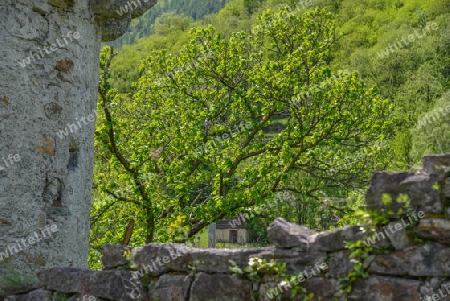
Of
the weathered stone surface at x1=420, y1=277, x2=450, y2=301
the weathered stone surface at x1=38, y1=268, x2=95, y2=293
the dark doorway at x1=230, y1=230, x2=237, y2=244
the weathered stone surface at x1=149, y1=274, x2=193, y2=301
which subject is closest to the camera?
the weathered stone surface at x1=420, y1=277, x2=450, y2=301

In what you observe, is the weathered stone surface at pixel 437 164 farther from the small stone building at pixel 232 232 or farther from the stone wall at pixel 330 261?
the small stone building at pixel 232 232

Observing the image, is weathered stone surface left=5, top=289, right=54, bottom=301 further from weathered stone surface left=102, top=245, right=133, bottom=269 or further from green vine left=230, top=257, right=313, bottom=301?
green vine left=230, top=257, right=313, bottom=301

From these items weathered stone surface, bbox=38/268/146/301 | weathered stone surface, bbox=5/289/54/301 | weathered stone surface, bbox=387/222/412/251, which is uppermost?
weathered stone surface, bbox=387/222/412/251

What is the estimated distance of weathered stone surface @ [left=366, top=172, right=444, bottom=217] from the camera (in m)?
3.71

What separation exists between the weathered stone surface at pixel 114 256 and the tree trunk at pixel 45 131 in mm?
1545

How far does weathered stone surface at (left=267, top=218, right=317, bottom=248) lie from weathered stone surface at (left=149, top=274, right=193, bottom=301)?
76 centimetres

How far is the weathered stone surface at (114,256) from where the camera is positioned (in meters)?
4.64

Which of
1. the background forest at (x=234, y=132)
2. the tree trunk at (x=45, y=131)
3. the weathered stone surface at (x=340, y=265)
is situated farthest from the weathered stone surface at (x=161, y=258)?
the background forest at (x=234, y=132)

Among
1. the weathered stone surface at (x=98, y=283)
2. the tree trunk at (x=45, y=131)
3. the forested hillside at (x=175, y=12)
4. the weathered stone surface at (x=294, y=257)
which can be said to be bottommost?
the weathered stone surface at (x=98, y=283)

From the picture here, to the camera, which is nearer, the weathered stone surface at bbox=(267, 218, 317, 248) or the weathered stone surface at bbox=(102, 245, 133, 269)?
the weathered stone surface at bbox=(267, 218, 317, 248)

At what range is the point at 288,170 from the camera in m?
13.5

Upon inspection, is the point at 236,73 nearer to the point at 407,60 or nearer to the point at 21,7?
the point at 21,7

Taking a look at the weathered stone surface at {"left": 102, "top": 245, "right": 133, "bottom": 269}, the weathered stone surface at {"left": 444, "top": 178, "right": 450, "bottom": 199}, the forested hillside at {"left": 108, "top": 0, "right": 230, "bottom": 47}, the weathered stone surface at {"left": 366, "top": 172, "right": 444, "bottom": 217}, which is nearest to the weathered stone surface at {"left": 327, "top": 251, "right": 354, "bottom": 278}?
the weathered stone surface at {"left": 366, "top": 172, "right": 444, "bottom": 217}

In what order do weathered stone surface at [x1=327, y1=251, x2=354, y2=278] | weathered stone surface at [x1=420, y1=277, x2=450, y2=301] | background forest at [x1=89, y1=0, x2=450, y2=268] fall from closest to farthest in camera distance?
weathered stone surface at [x1=420, y1=277, x2=450, y2=301], weathered stone surface at [x1=327, y1=251, x2=354, y2=278], background forest at [x1=89, y1=0, x2=450, y2=268]
